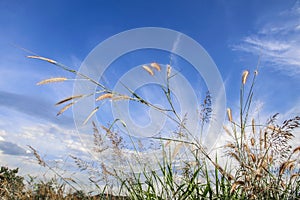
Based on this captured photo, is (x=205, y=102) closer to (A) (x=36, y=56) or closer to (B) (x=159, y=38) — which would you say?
(A) (x=36, y=56)

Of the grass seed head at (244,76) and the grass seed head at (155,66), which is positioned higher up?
the grass seed head at (244,76)

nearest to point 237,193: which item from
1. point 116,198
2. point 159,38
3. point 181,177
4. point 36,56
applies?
point 181,177

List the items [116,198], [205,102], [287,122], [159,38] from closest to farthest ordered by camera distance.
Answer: [287,122] → [205,102] → [116,198] → [159,38]

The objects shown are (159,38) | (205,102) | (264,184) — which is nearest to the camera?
(264,184)

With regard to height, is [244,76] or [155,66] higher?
[244,76]

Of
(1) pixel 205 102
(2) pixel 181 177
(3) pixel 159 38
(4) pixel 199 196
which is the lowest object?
(4) pixel 199 196

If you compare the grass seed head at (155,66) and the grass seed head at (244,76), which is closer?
the grass seed head at (155,66)

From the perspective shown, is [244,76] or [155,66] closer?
[155,66]

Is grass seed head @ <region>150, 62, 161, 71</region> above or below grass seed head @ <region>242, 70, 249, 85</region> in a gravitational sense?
below

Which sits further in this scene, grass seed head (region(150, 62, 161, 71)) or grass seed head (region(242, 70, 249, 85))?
grass seed head (region(242, 70, 249, 85))

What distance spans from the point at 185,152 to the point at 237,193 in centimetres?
73

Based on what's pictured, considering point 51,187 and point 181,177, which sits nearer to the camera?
point 181,177

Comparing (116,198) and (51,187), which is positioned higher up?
(51,187)

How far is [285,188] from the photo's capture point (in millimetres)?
2936
